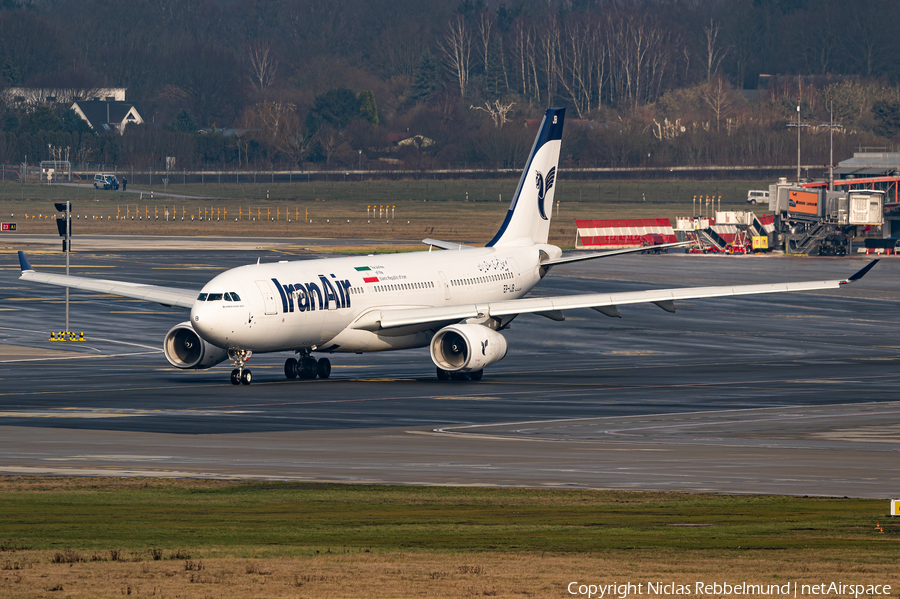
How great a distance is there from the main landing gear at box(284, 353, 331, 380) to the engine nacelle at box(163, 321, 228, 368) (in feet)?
9.88

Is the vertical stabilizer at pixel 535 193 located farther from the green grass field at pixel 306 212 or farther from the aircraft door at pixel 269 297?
the green grass field at pixel 306 212

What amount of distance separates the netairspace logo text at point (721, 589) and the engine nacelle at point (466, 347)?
3049 centimetres

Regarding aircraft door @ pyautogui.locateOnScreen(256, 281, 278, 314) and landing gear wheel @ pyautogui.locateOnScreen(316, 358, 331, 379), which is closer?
aircraft door @ pyautogui.locateOnScreen(256, 281, 278, 314)

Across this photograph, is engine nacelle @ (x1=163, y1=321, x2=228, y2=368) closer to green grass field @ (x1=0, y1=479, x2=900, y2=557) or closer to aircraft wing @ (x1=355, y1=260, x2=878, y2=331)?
aircraft wing @ (x1=355, y1=260, x2=878, y2=331)

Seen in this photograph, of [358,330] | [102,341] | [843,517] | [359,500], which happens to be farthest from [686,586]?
[102,341]

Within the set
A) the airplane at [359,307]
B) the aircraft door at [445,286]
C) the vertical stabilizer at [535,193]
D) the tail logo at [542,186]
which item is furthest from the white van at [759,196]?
the aircraft door at [445,286]

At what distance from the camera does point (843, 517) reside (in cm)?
2217

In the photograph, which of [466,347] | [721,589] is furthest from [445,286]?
[721,589]

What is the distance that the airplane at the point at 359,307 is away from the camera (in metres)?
44.5

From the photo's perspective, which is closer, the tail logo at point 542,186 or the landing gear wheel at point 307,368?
the landing gear wheel at point 307,368

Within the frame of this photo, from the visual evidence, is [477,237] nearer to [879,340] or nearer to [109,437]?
[879,340]

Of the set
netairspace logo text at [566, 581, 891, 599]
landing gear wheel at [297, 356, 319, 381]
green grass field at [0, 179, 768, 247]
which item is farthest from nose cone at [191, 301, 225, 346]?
green grass field at [0, 179, 768, 247]

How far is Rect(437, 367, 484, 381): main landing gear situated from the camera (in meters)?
48.6

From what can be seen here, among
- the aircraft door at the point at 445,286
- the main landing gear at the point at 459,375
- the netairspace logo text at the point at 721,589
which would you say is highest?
the aircraft door at the point at 445,286
